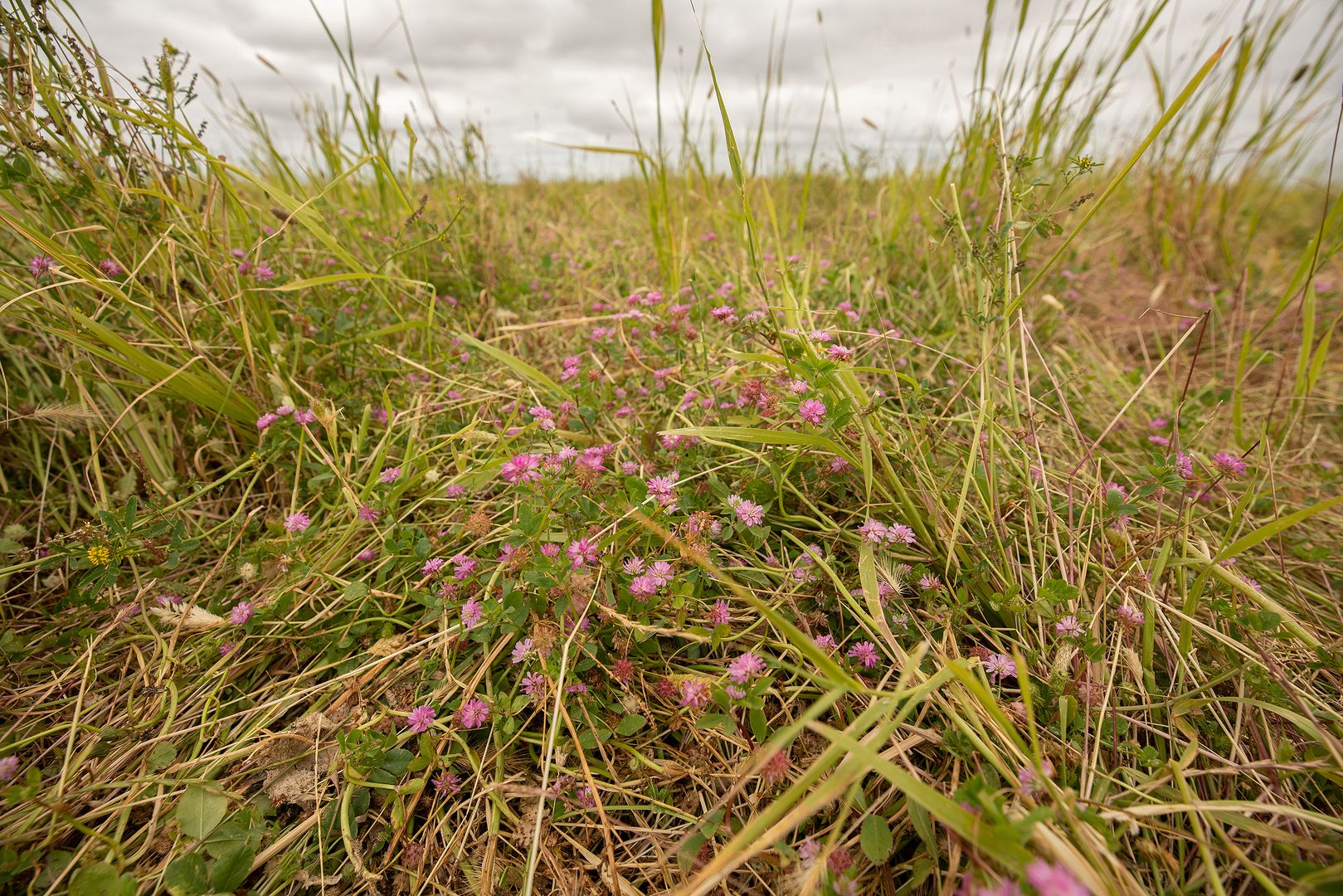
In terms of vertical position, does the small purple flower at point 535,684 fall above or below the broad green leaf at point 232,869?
above

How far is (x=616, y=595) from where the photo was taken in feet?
4.50

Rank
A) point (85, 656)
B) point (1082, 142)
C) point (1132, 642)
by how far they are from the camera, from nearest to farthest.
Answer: point (1132, 642) < point (85, 656) < point (1082, 142)

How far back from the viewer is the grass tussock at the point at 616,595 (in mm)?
999

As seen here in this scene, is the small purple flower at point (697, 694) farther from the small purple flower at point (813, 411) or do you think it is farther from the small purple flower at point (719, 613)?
the small purple flower at point (813, 411)

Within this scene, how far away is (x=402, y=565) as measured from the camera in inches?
60.0

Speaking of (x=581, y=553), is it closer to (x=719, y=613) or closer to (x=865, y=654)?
(x=719, y=613)

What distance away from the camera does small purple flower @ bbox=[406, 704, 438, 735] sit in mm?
1163

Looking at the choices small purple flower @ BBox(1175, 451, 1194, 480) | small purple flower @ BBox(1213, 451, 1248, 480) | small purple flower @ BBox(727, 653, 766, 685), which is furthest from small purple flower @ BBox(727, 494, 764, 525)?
small purple flower @ BBox(1213, 451, 1248, 480)

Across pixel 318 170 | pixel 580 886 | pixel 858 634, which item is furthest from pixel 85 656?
pixel 318 170

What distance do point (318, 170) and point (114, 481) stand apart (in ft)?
8.88

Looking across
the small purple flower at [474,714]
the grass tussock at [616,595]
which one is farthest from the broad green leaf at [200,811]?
the small purple flower at [474,714]

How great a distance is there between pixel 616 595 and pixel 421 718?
0.50 metres

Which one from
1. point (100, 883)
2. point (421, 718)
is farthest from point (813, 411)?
point (100, 883)

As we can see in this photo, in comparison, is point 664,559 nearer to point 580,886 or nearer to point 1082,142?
point 580,886
